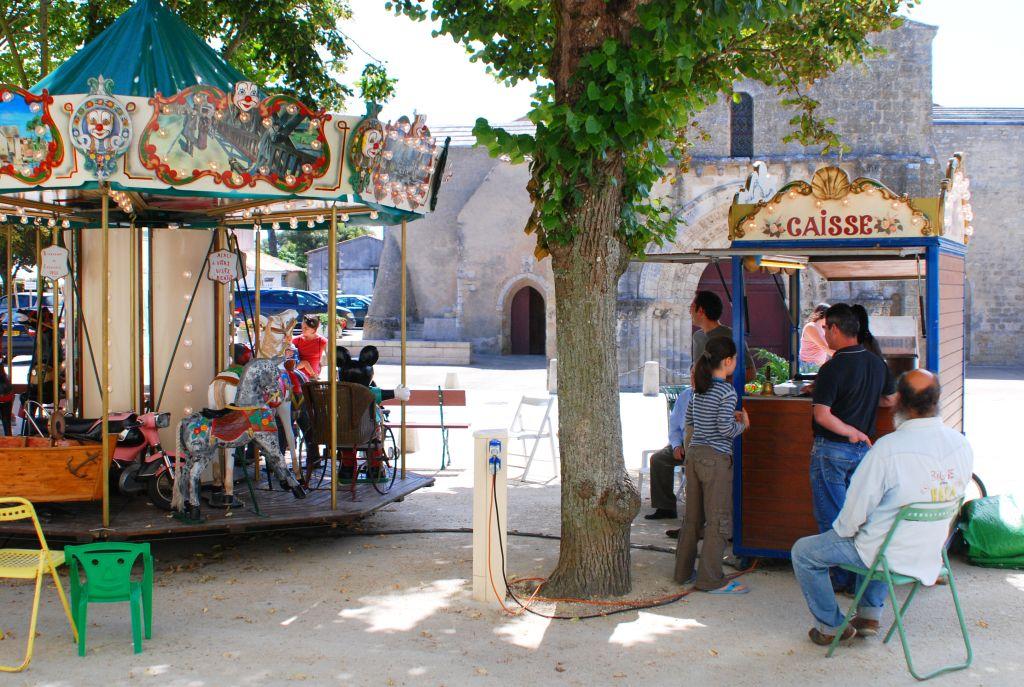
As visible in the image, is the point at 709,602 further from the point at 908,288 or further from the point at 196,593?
the point at 908,288

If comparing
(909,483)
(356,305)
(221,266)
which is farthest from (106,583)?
(356,305)

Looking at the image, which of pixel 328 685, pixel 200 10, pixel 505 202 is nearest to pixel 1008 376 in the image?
pixel 505 202

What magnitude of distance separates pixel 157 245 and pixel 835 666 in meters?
7.15

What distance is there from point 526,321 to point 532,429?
18010 mm

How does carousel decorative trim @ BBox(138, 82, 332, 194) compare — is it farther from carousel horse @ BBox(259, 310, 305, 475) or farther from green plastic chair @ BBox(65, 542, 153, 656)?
green plastic chair @ BBox(65, 542, 153, 656)

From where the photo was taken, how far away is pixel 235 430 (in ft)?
27.0

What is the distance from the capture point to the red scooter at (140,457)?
8359 mm

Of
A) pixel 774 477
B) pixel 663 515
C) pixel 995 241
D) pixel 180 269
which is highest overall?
pixel 995 241

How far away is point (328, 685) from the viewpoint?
17.4 feet

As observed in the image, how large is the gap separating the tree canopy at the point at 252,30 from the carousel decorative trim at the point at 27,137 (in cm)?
651

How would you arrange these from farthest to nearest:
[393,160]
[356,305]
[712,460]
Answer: [356,305] → [393,160] → [712,460]

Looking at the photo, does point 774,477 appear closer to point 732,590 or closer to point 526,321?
point 732,590

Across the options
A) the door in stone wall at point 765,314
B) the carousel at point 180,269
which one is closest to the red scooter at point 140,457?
the carousel at point 180,269

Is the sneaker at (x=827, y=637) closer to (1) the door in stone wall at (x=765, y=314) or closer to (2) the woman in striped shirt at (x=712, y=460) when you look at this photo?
(2) the woman in striped shirt at (x=712, y=460)
